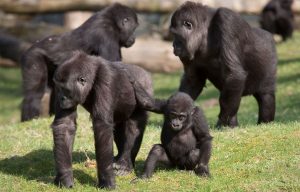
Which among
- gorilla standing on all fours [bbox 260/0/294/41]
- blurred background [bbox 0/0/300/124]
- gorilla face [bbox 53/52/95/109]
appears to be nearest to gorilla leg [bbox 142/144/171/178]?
gorilla face [bbox 53/52/95/109]

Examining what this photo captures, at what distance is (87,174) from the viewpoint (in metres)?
8.16

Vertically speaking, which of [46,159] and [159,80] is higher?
[46,159]

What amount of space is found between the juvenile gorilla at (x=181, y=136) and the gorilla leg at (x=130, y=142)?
250mm

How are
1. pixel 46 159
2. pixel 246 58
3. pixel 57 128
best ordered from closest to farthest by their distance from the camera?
1. pixel 57 128
2. pixel 46 159
3. pixel 246 58

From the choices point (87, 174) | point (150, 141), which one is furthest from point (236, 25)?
point (87, 174)

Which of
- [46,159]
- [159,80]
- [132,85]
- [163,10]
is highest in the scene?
[132,85]

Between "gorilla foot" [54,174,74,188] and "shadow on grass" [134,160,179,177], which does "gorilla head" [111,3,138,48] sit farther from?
"gorilla foot" [54,174,74,188]

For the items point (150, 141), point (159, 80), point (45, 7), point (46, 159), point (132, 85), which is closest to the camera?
point (132, 85)

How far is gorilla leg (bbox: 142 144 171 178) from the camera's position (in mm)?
7781

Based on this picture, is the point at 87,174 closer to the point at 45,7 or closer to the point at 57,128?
the point at 57,128

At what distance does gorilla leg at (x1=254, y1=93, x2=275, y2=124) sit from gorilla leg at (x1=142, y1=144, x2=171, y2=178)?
3.53 metres

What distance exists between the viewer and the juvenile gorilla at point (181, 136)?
7793mm

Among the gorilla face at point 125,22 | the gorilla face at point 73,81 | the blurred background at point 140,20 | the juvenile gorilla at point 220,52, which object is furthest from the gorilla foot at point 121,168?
the blurred background at point 140,20

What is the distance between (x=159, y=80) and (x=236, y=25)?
33.9ft
